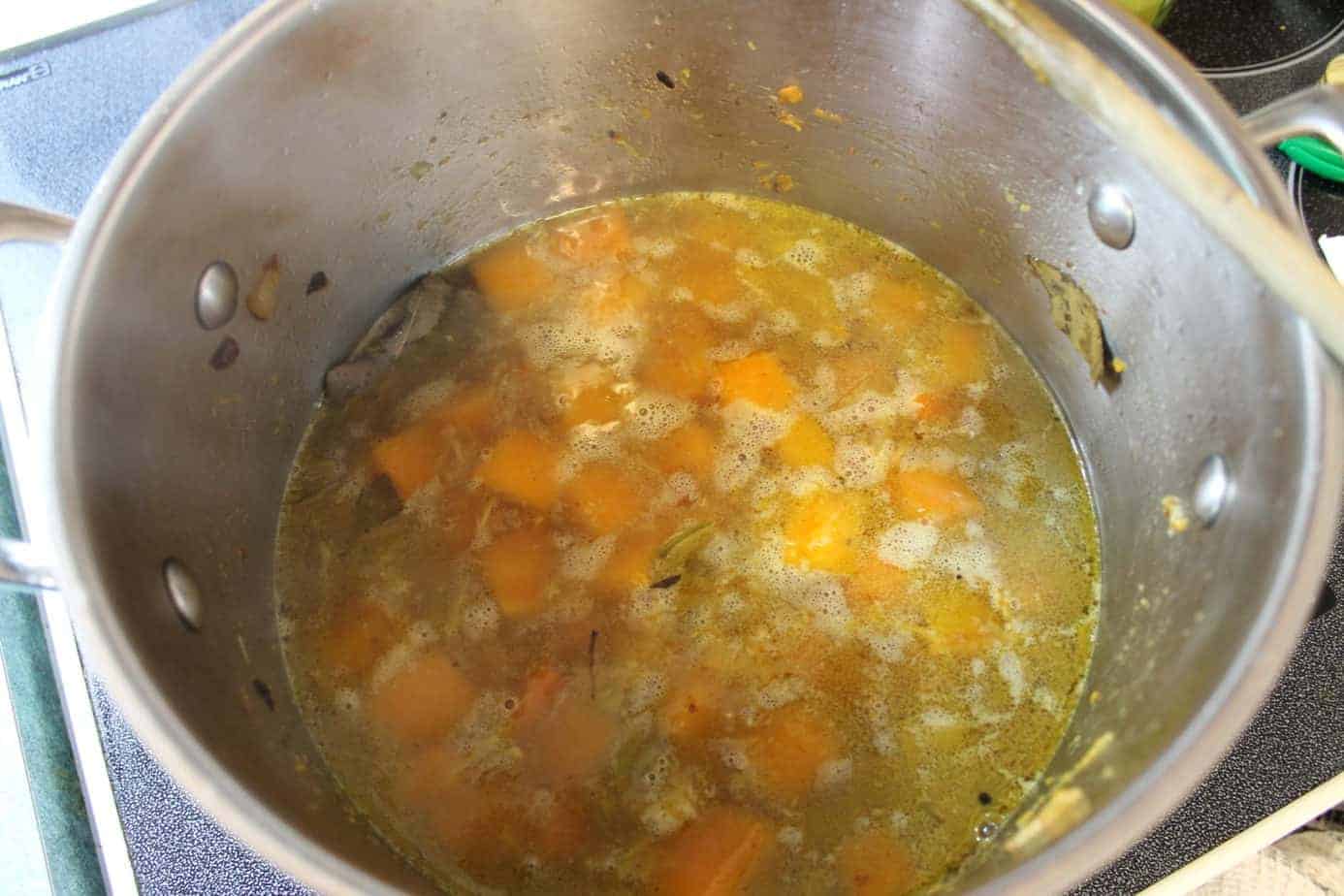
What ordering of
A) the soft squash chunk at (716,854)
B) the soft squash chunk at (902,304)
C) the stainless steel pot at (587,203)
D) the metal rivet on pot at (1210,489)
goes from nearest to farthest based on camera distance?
the stainless steel pot at (587,203) → the metal rivet on pot at (1210,489) → the soft squash chunk at (716,854) → the soft squash chunk at (902,304)

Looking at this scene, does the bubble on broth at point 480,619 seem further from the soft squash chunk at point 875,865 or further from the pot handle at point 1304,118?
the pot handle at point 1304,118

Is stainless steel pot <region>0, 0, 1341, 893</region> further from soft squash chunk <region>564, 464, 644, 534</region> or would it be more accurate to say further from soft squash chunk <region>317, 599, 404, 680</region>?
soft squash chunk <region>564, 464, 644, 534</region>

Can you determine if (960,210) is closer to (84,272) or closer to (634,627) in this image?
(634,627)

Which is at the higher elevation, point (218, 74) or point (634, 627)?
point (218, 74)

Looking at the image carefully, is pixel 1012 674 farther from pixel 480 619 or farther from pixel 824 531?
pixel 480 619

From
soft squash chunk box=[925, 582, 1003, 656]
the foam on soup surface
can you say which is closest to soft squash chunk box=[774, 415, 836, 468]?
the foam on soup surface

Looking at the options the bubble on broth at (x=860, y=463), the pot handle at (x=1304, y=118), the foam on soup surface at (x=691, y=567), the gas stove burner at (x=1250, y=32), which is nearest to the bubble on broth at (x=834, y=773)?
the foam on soup surface at (x=691, y=567)

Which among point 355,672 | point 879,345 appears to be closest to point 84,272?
point 355,672
